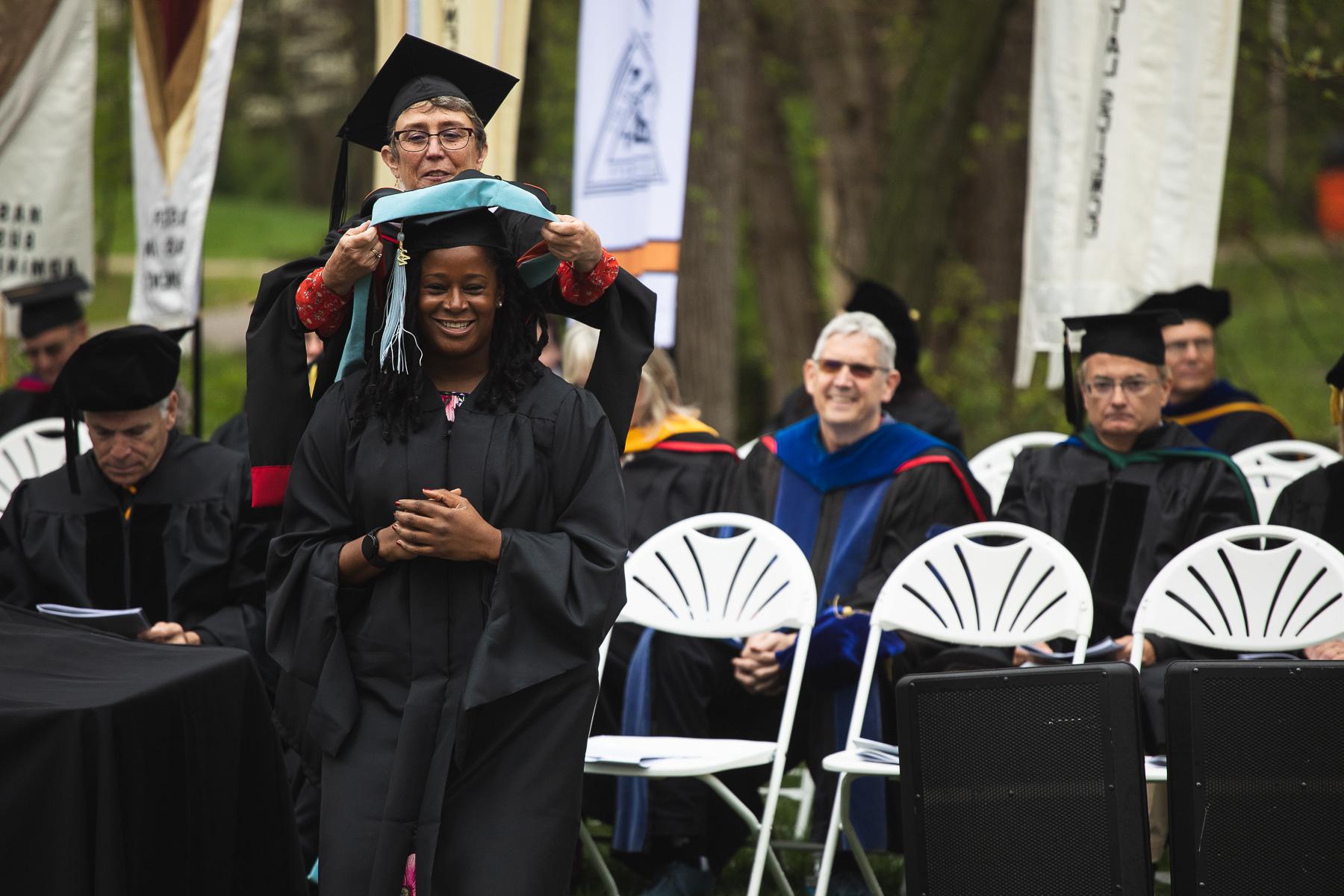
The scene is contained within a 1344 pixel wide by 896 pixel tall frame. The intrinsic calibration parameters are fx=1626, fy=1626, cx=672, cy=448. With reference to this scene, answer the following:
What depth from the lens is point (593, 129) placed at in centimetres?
708

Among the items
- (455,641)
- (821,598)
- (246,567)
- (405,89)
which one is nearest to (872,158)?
(821,598)

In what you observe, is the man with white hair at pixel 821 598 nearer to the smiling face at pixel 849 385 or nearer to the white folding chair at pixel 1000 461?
the smiling face at pixel 849 385

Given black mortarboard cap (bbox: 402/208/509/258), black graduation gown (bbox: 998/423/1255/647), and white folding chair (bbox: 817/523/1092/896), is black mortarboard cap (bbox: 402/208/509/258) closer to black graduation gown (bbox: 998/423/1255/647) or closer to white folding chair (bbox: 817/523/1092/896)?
white folding chair (bbox: 817/523/1092/896)

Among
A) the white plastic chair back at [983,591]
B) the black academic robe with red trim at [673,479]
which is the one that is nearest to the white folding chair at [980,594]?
the white plastic chair back at [983,591]

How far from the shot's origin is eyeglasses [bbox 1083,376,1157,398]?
18.3 ft

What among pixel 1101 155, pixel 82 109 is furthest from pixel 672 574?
pixel 82 109

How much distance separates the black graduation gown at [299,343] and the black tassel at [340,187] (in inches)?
7.9

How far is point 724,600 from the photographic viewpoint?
516cm

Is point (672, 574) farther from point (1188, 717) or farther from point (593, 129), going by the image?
point (593, 129)

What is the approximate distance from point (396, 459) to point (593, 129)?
13.1 feet

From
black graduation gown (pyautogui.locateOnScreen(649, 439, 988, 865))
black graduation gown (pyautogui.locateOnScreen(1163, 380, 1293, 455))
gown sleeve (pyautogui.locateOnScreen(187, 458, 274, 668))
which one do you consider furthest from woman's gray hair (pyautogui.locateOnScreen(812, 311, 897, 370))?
gown sleeve (pyautogui.locateOnScreen(187, 458, 274, 668))

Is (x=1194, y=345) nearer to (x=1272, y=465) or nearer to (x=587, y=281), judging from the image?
(x=1272, y=465)

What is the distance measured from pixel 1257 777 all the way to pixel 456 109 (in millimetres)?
2406

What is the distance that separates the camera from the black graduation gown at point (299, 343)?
3.56 meters
